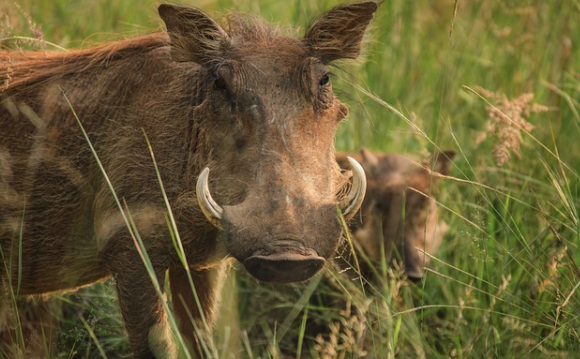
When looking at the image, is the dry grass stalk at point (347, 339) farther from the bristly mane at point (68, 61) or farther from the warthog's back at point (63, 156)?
the bristly mane at point (68, 61)

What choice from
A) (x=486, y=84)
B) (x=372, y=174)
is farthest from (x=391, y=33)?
(x=372, y=174)

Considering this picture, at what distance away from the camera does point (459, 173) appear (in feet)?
15.2

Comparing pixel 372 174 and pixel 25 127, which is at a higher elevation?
pixel 25 127

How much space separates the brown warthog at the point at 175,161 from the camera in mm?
2828

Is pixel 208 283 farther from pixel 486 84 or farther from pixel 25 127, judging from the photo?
pixel 486 84

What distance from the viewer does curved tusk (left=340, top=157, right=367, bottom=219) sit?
9.70 feet

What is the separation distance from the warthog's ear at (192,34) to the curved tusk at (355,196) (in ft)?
1.95

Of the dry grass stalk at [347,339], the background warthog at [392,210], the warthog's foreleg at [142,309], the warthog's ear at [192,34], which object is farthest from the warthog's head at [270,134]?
the background warthog at [392,210]

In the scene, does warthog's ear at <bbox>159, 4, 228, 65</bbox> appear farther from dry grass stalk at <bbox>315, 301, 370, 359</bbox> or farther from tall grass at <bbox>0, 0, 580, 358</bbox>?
dry grass stalk at <bbox>315, 301, 370, 359</bbox>

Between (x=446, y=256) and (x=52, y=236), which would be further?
(x=446, y=256)

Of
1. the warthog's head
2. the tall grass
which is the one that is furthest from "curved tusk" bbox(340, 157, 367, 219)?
the tall grass

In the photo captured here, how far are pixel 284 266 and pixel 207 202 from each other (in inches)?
12.6

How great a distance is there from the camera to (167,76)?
3336 millimetres

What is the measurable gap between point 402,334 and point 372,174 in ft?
4.64
